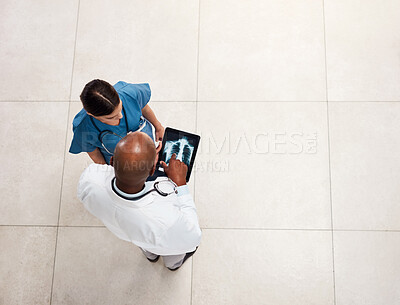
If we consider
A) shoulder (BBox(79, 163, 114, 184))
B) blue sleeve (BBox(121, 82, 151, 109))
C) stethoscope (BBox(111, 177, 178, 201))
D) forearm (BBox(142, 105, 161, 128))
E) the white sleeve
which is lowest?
the white sleeve

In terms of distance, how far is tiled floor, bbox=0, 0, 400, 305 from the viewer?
2.20 meters

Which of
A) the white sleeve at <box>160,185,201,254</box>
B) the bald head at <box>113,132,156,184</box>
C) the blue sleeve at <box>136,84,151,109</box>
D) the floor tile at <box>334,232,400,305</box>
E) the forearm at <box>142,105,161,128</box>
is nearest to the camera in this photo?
the bald head at <box>113,132,156,184</box>

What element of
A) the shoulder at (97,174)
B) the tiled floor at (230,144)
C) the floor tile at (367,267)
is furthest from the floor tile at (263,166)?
the shoulder at (97,174)

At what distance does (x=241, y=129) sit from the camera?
241 centimetres

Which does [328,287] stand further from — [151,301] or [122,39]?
[122,39]

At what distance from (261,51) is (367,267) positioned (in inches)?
65.0

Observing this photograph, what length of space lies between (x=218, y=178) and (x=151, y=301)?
91 cm

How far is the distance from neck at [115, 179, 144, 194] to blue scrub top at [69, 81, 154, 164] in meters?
0.44

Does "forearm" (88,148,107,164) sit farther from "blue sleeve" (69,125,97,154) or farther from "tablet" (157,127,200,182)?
"tablet" (157,127,200,182)

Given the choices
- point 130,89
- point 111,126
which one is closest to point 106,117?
point 111,126

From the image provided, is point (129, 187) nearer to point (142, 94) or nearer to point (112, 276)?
point (142, 94)

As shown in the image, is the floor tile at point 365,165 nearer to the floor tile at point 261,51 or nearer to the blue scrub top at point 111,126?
the floor tile at point 261,51

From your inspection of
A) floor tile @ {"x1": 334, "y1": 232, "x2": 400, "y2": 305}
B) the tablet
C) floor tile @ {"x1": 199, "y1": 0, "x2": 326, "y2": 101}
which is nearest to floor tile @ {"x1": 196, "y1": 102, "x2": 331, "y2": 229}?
floor tile @ {"x1": 199, "y1": 0, "x2": 326, "y2": 101}

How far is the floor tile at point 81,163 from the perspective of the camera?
232 cm
